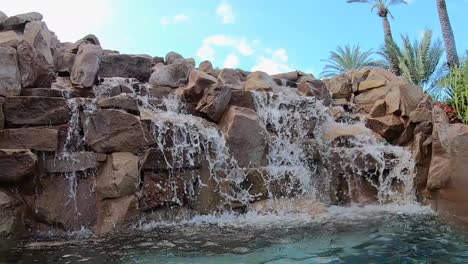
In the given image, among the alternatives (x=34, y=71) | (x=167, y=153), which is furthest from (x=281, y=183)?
(x=34, y=71)

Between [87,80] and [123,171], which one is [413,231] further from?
[87,80]

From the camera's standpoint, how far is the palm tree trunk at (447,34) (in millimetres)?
16766

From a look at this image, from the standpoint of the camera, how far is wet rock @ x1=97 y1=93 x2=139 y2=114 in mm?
6113

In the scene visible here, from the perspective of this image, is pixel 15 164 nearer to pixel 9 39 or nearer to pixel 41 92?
pixel 41 92

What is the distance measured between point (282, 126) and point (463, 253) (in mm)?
3628

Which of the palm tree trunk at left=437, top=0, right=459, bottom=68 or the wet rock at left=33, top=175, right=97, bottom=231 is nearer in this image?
the wet rock at left=33, top=175, right=97, bottom=231

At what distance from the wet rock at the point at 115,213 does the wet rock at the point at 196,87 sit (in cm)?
207

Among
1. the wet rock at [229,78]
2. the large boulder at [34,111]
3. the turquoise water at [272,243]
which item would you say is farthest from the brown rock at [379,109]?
the large boulder at [34,111]

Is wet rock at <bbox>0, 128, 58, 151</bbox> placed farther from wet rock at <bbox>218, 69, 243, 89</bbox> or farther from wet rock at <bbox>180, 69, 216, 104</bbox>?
wet rock at <bbox>218, 69, 243, 89</bbox>

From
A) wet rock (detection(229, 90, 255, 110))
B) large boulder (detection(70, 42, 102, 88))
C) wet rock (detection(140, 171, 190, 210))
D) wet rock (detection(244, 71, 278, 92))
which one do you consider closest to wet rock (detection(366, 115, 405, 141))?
wet rock (detection(244, 71, 278, 92))

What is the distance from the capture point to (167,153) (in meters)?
6.03

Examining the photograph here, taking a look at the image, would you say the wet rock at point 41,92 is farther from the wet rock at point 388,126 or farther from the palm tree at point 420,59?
the palm tree at point 420,59

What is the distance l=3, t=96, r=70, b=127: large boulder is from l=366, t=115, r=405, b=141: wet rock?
5.16m

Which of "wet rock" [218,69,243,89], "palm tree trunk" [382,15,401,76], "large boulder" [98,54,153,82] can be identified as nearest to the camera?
"large boulder" [98,54,153,82]
